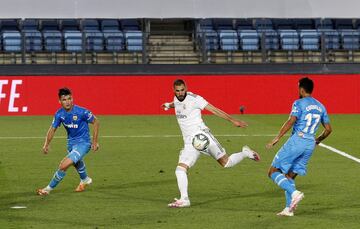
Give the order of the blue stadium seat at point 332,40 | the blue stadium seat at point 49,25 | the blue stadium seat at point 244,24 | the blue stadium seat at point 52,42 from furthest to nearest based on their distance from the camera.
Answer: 1. the blue stadium seat at point 244,24
2. the blue stadium seat at point 49,25
3. the blue stadium seat at point 332,40
4. the blue stadium seat at point 52,42

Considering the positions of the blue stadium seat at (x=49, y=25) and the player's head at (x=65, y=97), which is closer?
the player's head at (x=65, y=97)

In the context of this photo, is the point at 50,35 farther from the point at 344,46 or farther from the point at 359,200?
the point at 359,200

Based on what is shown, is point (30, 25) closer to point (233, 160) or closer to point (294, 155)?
point (233, 160)

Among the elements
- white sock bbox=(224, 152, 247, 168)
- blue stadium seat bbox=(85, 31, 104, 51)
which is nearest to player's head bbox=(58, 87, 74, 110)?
white sock bbox=(224, 152, 247, 168)

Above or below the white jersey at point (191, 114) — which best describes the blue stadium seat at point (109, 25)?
above

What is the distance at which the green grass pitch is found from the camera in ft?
43.9

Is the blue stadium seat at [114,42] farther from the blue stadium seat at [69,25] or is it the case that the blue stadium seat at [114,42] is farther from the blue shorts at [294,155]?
the blue shorts at [294,155]

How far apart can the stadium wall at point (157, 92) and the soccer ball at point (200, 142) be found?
2053 centimetres

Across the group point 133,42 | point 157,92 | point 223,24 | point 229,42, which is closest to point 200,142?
point 157,92

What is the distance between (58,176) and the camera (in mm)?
15906

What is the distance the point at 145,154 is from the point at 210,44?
588 inches

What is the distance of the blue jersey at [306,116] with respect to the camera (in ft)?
44.8

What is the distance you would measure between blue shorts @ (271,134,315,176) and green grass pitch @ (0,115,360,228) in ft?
2.12

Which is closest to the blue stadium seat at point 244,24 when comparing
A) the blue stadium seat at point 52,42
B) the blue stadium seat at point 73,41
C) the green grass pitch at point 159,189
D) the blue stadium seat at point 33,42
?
the blue stadium seat at point 73,41
